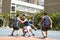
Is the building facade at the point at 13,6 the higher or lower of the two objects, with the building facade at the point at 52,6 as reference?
lower

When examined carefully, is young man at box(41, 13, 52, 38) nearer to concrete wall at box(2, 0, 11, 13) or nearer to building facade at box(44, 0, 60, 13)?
building facade at box(44, 0, 60, 13)

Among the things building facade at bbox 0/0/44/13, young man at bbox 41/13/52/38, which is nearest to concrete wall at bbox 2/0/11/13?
building facade at bbox 0/0/44/13

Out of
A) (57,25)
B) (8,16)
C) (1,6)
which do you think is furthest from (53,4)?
(1,6)

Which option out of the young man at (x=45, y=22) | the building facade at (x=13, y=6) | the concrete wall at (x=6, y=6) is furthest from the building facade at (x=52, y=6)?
the young man at (x=45, y=22)

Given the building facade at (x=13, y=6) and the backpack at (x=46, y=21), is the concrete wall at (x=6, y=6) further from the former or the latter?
the backpack at (x=46, y=21)

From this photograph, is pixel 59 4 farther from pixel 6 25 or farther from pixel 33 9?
pixel 33 9

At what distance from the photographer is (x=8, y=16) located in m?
39.1

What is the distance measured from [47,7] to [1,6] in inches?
1089

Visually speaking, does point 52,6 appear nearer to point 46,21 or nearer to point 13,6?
point 13,6

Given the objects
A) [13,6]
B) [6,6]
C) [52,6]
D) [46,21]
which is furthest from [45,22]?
[13,6]

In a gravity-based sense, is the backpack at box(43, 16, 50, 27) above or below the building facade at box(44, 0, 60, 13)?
above

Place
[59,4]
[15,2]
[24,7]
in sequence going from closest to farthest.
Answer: [59,4], [15,2], [24,7]

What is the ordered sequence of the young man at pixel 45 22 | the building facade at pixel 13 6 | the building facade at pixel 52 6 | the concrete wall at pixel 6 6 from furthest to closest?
the building facade at pixel 13 6, the concrete wall at pixel 6 6, the building facade at pixel 52 6, the young man at pixel 45 22

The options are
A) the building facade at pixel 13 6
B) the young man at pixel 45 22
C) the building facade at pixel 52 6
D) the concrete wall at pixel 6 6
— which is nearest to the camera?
the young man at pixel 45 22
